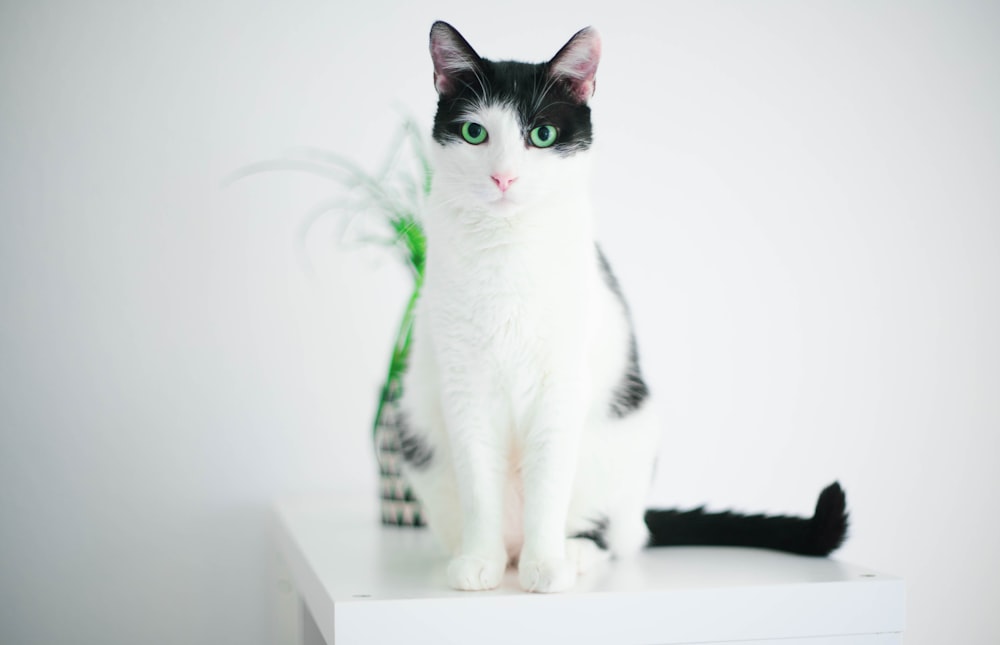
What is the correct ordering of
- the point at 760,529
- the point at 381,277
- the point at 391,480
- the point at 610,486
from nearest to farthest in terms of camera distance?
the point at 610,486 < the point at 760,529 < the point at 391,480 < the point at 381,277

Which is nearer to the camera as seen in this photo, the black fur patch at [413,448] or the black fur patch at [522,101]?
the black fur patch at [522,101]

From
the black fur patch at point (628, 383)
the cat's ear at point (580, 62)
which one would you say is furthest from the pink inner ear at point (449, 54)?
the black fur patch at point (628, 383)

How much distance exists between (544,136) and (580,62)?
10 cm

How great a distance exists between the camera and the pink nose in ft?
3.15

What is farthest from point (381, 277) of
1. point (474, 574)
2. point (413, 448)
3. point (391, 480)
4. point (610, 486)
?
point (474, 574)

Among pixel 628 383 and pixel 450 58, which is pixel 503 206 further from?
pixel 628 383

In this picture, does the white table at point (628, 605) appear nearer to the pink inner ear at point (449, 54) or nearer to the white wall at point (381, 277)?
the pink inner ear at point (449, 54)

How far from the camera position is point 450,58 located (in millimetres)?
1021

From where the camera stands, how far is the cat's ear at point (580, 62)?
0.99m

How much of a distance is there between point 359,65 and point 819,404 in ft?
4.50

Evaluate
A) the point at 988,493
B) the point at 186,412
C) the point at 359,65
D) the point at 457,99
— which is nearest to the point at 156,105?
the point at 359,65

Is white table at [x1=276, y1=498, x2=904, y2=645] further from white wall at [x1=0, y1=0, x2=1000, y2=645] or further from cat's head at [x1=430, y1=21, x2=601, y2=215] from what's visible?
white wall at [x1=0, y1=0, x2=1000, y2=645]

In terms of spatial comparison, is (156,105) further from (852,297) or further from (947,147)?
(947,147)

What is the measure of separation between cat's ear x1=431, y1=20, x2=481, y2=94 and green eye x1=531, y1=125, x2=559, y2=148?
104mm
